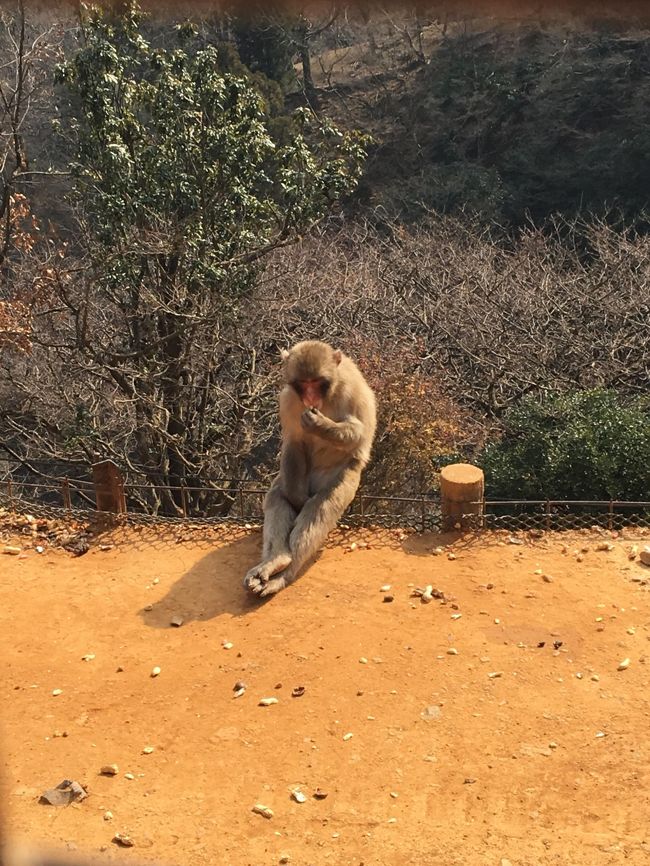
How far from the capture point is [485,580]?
628 cm

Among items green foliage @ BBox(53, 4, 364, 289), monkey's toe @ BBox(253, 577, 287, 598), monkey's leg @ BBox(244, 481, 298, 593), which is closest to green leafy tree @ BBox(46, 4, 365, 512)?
green foliage @ BBox(53, 4, 364, 289)

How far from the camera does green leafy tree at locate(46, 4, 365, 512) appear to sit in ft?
32.9

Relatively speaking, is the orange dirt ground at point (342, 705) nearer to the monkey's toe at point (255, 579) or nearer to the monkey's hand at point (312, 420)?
the monkey's toe at point (255, 579)

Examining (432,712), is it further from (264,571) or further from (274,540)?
(274,540)

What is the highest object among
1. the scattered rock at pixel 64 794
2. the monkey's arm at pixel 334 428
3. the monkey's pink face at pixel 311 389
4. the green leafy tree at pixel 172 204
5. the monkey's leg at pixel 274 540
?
the green leafy tree at pixel 172 204

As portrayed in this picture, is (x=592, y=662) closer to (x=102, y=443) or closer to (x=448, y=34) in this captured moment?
(x=102, y=443)

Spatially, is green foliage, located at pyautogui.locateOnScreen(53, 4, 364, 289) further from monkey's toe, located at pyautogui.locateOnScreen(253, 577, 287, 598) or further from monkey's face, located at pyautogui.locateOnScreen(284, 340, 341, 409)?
monkey's toe, located at pyautogui.locateOnScreen(253, 577, 287, 598)

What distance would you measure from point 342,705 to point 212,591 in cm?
180

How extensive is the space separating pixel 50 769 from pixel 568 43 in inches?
1368

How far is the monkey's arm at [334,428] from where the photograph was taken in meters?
6.18

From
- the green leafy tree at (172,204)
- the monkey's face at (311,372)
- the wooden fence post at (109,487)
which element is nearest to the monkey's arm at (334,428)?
the monkey's face at (311,372)

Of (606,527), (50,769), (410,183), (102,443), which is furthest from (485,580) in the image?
(410,183)

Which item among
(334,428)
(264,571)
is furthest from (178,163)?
(264,571)

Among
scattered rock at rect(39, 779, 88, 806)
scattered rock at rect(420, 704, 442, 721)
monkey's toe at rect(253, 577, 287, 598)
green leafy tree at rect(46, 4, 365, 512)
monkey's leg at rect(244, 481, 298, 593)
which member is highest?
green leafy tree at rect(46, 4, 365, 512)
